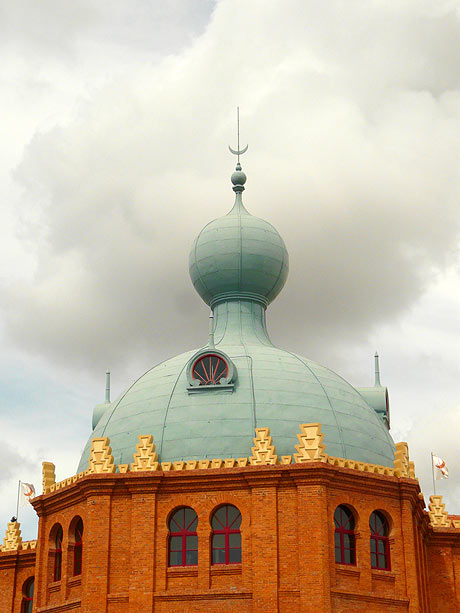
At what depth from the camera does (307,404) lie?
1860 inches

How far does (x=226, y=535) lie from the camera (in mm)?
43781

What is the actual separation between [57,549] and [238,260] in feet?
52.0

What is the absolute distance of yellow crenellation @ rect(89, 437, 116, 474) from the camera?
45.2 meters

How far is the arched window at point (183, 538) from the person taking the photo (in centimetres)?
4388

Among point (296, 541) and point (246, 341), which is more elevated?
point (246, 341)

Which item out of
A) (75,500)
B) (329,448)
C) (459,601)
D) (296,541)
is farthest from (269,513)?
(459,601)

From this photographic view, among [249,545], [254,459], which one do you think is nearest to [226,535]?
[249,545]

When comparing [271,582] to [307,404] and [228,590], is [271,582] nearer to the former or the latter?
[228,590]

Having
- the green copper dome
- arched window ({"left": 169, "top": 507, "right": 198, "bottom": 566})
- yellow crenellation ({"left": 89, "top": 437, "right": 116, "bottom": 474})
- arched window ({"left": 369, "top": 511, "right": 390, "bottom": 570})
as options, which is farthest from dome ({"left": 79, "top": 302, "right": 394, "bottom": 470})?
arched window ({"left": 369, "top": 511, "right": 390, "bottom": 570})

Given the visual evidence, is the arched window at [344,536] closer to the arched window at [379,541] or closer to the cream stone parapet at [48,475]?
the arched window at [379,541]

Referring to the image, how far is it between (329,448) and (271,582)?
651cm

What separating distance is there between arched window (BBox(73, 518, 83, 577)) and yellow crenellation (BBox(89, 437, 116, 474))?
8.69ft

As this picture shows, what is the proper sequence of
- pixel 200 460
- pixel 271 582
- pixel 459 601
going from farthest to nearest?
pixel 459 601 < pixel 200 460 < pixel 271 582

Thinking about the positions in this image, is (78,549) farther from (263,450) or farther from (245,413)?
(263,450)
